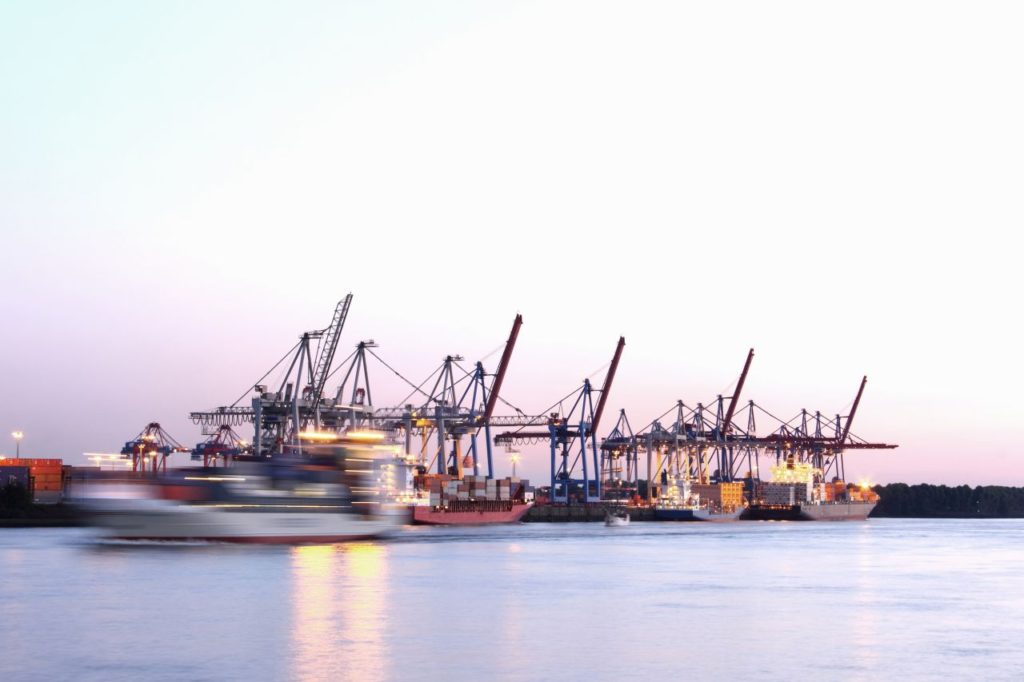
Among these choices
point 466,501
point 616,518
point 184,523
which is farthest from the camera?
point 616,518

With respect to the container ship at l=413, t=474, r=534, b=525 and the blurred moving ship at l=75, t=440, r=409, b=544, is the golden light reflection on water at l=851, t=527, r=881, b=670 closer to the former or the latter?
the blurred moving ship at l=75, t=440, r=409, b=544

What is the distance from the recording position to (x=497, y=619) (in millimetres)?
33156

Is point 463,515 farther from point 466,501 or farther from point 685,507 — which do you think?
point 685,507

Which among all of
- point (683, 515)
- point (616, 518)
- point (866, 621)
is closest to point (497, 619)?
point (866, 621)

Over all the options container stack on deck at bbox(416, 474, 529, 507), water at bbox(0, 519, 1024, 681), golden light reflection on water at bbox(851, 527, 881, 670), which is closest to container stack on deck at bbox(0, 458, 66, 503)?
container stack on deck at bbox(416, 474, 529, 507)

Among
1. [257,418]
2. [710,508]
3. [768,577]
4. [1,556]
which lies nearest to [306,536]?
[1,556]

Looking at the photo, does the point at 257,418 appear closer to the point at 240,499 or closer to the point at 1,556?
the point at 240,499

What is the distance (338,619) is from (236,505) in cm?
4821

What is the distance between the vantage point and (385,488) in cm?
10888

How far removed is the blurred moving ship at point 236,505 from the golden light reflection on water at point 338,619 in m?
19.0

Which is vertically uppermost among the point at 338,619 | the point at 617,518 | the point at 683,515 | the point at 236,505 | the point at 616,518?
the point at 338,619

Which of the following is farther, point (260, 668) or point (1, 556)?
point (1, 556)

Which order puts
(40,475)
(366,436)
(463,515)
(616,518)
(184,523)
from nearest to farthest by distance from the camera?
(184,523) < (366,436) < (463,515) < (40,475) < (616,518)

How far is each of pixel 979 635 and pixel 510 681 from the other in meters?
13.8
